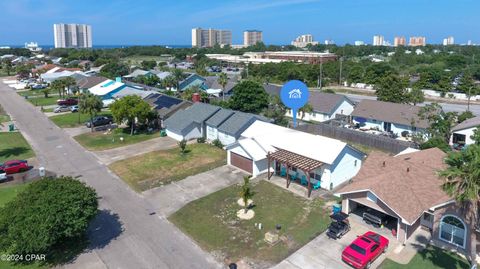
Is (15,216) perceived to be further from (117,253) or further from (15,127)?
(15,127)

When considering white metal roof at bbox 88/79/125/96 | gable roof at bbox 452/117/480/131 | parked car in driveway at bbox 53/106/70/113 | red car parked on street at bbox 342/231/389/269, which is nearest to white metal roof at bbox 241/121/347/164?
red car parked on street at bbox 342/231/389/269

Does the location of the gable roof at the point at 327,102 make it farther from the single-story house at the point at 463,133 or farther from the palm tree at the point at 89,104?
the palm tree at the point at 89,104

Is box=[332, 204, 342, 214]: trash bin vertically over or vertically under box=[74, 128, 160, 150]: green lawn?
under

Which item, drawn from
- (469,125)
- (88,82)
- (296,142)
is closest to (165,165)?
(296,142)

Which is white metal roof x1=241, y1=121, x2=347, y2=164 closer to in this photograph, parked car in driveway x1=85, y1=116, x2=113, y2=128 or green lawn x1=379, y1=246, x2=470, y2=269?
green lawn x1=379, y1=246, x2=470, y2=269

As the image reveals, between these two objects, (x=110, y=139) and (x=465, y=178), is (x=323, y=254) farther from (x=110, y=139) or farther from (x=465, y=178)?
(x=110, y=139)

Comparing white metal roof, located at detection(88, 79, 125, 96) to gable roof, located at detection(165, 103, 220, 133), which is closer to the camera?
gable roof, located at detection(165, 103, 220, 133)

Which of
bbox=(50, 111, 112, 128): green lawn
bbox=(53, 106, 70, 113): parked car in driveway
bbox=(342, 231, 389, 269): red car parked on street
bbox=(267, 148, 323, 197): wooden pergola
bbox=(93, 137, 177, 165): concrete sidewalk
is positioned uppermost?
bbox=(53, 106, 70, 113): parked car in driveway

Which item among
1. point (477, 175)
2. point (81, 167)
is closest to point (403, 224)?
point (477, 175)
